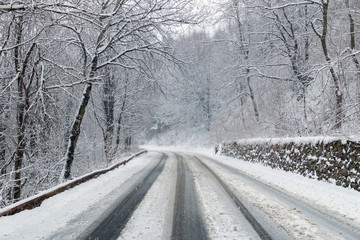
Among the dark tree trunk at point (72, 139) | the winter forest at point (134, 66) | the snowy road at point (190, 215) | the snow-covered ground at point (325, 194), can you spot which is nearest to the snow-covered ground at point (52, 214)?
the snowy road at point (190, 215)

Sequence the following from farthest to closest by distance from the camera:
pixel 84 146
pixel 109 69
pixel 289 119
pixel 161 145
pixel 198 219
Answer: pixel 161 145 → pixel 84 146 → pixel 109 69 → pixel 289 119 → pixel 198 219

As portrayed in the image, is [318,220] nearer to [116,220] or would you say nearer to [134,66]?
[116,220]

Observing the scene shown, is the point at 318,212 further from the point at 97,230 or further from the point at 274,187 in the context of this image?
the point at 97,230

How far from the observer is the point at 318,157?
738 cm

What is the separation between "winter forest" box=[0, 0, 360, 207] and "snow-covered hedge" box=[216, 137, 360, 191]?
817mm

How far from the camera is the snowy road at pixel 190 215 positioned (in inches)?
131

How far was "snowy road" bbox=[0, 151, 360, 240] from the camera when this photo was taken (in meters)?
3.32

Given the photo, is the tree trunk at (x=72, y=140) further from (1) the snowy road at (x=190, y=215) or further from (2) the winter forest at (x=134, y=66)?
(1) the snowy road at (x=190, y=215)

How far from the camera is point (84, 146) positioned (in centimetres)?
1452

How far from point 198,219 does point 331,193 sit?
3.91 meters

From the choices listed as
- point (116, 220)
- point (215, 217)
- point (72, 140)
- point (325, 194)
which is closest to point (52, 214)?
point (116, 220)

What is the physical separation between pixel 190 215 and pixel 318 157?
548 centimetres

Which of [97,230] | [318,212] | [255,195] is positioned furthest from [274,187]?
[97,230]

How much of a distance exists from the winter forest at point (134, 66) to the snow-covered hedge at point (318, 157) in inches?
32.2
